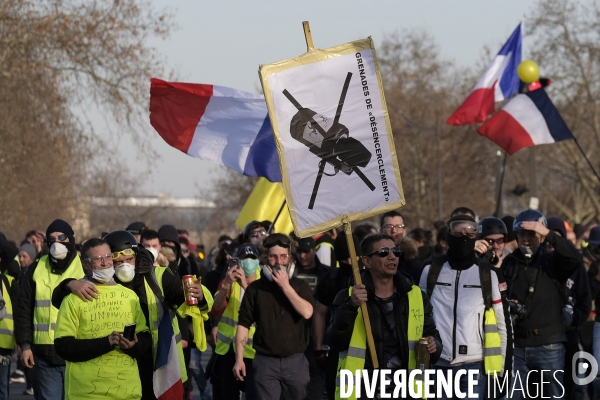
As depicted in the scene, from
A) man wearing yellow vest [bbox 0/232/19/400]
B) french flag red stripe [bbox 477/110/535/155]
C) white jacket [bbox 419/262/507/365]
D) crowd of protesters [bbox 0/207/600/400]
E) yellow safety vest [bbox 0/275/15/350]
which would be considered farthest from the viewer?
french flag red stripe [bbox 477/110/535/155]

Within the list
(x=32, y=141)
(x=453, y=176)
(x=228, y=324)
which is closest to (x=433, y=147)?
(x=453, y=176)

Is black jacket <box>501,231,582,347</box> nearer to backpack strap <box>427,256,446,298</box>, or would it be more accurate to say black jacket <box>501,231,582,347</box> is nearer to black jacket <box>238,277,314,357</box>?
backpack strap <box>427,256,446,298</box>

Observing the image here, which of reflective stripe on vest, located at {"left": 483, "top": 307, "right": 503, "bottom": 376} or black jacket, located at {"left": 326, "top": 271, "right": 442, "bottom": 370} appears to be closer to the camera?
black jacket, located at {"left": 326, "top": 271, "right": 442, "bottom": 370}

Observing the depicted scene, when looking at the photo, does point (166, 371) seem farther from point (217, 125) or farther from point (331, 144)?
point (217, 125)

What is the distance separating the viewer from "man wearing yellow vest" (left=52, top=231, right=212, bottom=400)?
802cm

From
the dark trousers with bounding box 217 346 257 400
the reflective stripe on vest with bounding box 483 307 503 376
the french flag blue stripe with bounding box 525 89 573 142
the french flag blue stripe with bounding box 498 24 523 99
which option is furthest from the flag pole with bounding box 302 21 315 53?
the french flag blue stripe with bounding box 498 24 523 99

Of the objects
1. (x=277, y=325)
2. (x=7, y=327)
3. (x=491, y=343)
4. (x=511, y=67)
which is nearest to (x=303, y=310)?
(x=277, y=325)

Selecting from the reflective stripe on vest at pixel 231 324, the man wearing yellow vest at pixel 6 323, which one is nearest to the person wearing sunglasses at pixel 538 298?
the reflective stripe on vest at pixel 231 324

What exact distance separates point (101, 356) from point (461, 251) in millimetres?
2588

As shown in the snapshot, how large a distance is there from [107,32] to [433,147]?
3558 centimetres

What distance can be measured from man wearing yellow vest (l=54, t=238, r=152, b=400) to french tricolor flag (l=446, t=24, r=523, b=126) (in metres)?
13.2

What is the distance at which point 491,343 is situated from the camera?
885cm

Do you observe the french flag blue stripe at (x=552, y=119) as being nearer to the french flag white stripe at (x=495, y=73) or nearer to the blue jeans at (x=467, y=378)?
the french flag white stripe at (x=495, y=73)

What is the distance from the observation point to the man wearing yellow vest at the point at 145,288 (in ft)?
26.3
